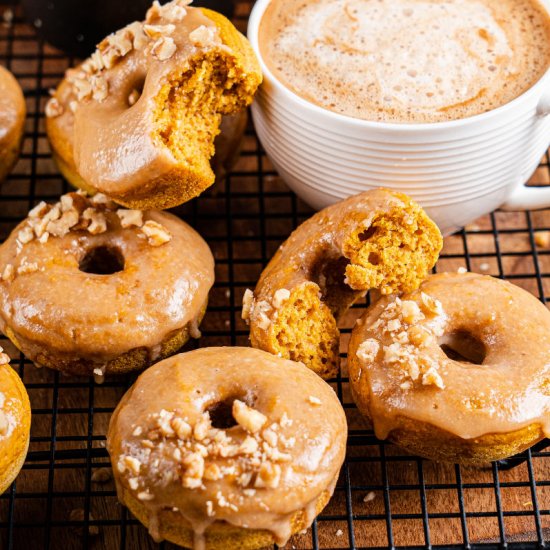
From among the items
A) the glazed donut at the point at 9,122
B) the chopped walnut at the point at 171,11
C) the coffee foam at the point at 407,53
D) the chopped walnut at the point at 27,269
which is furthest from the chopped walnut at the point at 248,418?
the glazed donut at the point at 9,122

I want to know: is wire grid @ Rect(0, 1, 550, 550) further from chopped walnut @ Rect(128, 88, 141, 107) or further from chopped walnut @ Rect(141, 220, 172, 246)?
chopped walnut @ Rect(128, 88, 141, 107)

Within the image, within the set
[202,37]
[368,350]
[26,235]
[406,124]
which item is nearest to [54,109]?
[26,235]

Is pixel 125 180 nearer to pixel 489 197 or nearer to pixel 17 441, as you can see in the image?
pixel 17 441

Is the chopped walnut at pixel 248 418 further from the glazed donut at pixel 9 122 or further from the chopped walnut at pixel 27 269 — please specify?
the glazed donut at pixel 9 122

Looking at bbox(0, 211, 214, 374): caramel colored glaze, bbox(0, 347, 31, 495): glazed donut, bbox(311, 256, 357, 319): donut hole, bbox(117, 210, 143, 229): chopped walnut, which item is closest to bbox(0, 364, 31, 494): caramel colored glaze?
bbox(0, 347, 31, 495): glazed donut

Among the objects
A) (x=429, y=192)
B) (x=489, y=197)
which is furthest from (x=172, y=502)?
(x=489, y=197)

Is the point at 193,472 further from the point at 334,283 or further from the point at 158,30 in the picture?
the point at 158,30

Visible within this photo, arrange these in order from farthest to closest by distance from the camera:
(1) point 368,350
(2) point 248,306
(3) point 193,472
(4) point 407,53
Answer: (4) point 407,53
(2) point 248,306
(1) point 368,350
(3) point 193,472
